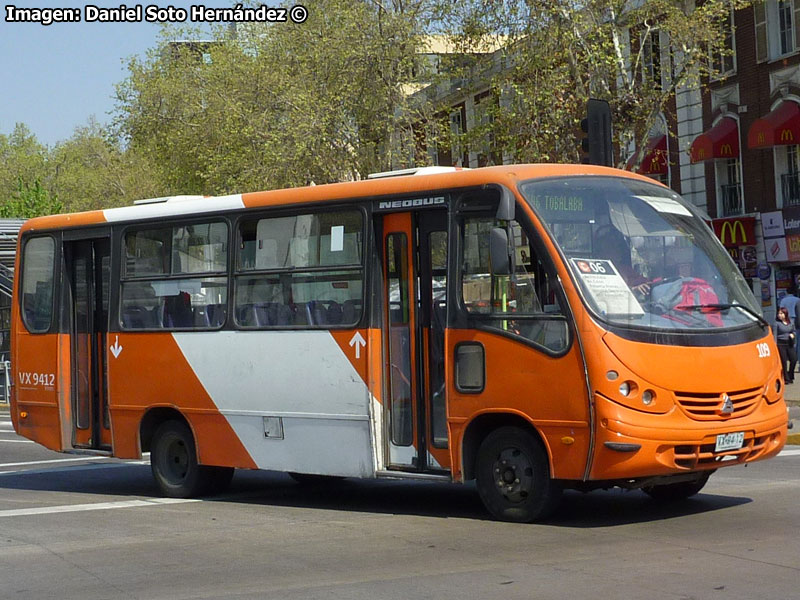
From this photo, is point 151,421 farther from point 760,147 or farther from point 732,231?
point 732,231

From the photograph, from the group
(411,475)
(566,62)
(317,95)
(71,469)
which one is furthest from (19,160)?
(411,475)

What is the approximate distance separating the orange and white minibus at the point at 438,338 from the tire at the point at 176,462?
0.9 inches

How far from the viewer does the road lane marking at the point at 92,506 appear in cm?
1227

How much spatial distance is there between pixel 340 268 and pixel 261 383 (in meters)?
1.40

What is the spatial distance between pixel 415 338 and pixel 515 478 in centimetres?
147

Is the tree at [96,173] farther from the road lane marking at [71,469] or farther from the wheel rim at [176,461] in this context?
the wheel rim at [176,461]

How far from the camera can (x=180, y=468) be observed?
13.3 metres

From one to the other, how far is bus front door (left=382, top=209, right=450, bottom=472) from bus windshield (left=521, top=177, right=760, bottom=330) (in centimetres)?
111

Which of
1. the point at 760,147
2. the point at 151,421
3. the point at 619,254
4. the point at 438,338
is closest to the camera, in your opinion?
the point at 619,254

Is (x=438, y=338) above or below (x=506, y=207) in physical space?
below

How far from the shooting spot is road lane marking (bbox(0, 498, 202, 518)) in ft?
40.2

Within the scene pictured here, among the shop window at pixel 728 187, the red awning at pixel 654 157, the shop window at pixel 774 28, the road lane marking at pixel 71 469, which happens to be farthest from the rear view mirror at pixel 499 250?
the red awning at pixel 654 157

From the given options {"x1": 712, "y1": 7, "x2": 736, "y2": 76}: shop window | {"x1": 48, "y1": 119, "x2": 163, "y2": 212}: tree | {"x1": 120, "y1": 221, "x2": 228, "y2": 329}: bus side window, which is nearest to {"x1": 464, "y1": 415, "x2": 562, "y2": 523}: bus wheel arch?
{"x1": 120, "y1": 221, "x2": 228, "y2": 329}: bus side window

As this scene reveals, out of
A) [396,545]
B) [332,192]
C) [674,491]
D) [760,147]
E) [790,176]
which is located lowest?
[396,545]
